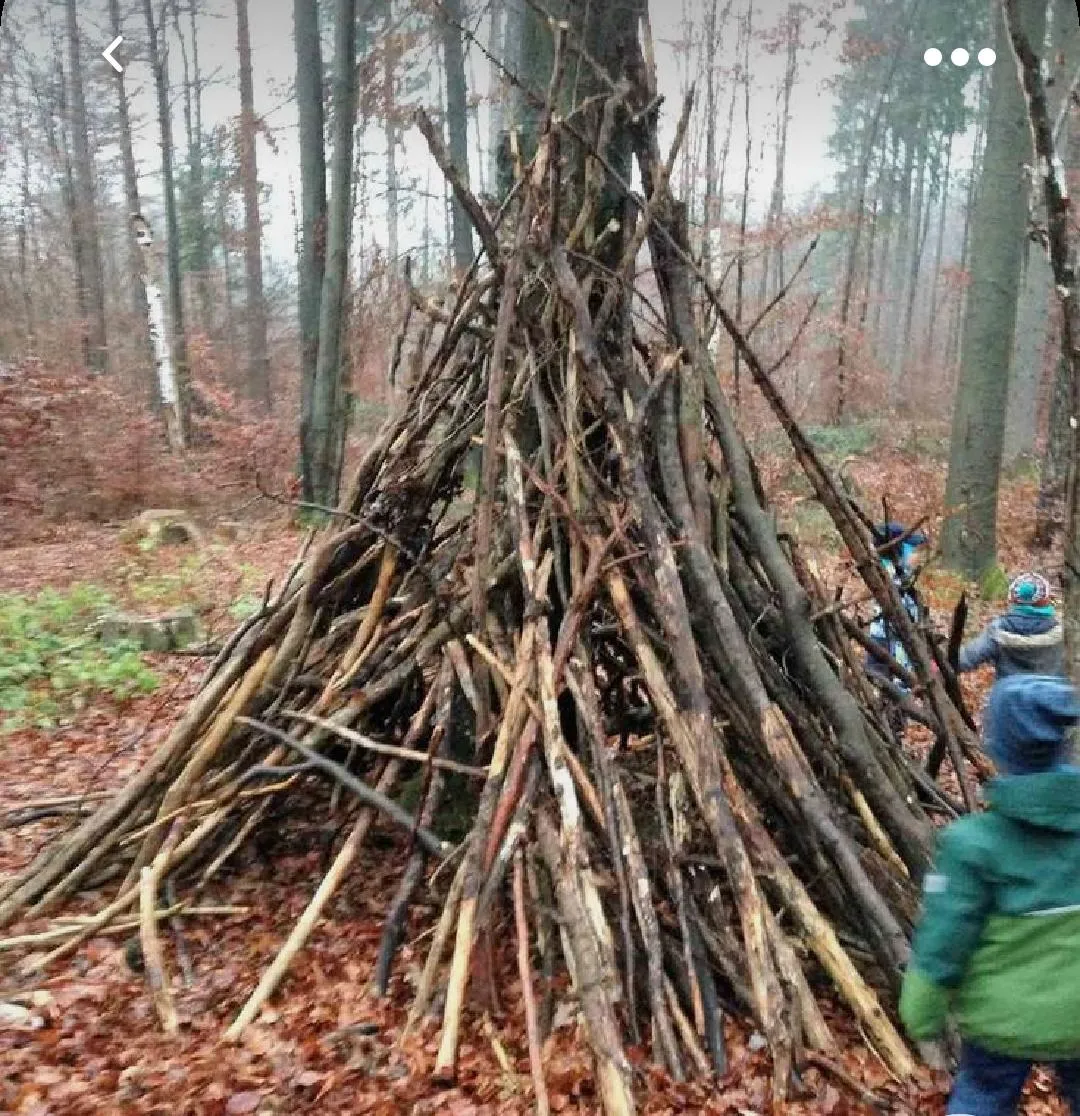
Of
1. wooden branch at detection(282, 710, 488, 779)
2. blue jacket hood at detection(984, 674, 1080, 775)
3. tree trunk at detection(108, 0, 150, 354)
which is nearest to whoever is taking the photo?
blue jacket hood at detection(984, 674, 1080, 775)

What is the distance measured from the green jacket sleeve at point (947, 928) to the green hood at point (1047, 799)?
11 centimetres

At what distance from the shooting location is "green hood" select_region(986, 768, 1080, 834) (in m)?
2.17

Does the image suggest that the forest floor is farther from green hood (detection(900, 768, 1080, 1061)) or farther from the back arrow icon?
the back arrow icon

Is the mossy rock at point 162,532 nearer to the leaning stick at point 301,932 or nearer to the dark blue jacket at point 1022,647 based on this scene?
the leaning stick at point 301,932

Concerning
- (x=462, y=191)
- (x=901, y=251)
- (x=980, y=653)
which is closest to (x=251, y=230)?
(x=462, y=191)

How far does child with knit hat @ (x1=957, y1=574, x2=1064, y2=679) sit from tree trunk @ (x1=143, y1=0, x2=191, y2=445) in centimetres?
1455

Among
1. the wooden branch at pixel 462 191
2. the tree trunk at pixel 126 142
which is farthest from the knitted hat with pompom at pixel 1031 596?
the tree trunk at pixel 126 142

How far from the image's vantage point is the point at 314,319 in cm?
1395

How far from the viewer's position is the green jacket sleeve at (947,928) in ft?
7.34

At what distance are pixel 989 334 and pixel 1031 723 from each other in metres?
8.61

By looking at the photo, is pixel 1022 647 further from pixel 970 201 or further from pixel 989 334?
pixel 970 201

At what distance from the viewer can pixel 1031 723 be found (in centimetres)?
217

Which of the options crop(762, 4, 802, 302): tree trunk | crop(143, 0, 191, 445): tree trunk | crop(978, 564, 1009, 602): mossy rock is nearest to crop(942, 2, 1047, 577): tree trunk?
crop(978, 564, 1009, 602): mossy rock

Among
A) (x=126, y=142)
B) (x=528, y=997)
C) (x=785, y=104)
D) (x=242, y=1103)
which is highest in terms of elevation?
(x=785, y=104)
